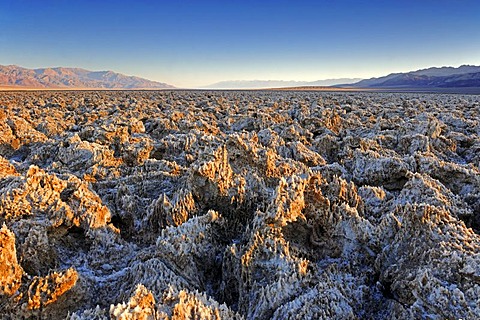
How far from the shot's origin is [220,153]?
4.58m

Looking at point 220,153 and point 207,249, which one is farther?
point 220,153

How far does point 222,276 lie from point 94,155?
4.12 metres

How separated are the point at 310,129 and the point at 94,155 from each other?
671cm

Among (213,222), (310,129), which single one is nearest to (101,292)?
(213,222)

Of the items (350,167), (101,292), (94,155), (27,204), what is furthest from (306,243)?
(94,155)

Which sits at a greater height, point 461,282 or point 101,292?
point 461,282

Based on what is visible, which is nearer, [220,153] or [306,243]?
[306,243]

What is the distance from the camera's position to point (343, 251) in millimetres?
3061

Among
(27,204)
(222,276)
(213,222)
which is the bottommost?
(222,276)

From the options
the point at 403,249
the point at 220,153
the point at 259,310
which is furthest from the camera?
the point at 220,153

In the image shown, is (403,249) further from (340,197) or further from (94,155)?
(94,155)

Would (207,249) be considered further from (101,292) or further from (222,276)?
(101,292)

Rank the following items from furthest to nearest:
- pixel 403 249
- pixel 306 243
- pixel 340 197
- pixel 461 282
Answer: pixel 340 197, pixel 306 243, pixel 403 249, pixel 461 282

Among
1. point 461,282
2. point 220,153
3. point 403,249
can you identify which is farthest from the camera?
point 220,153
